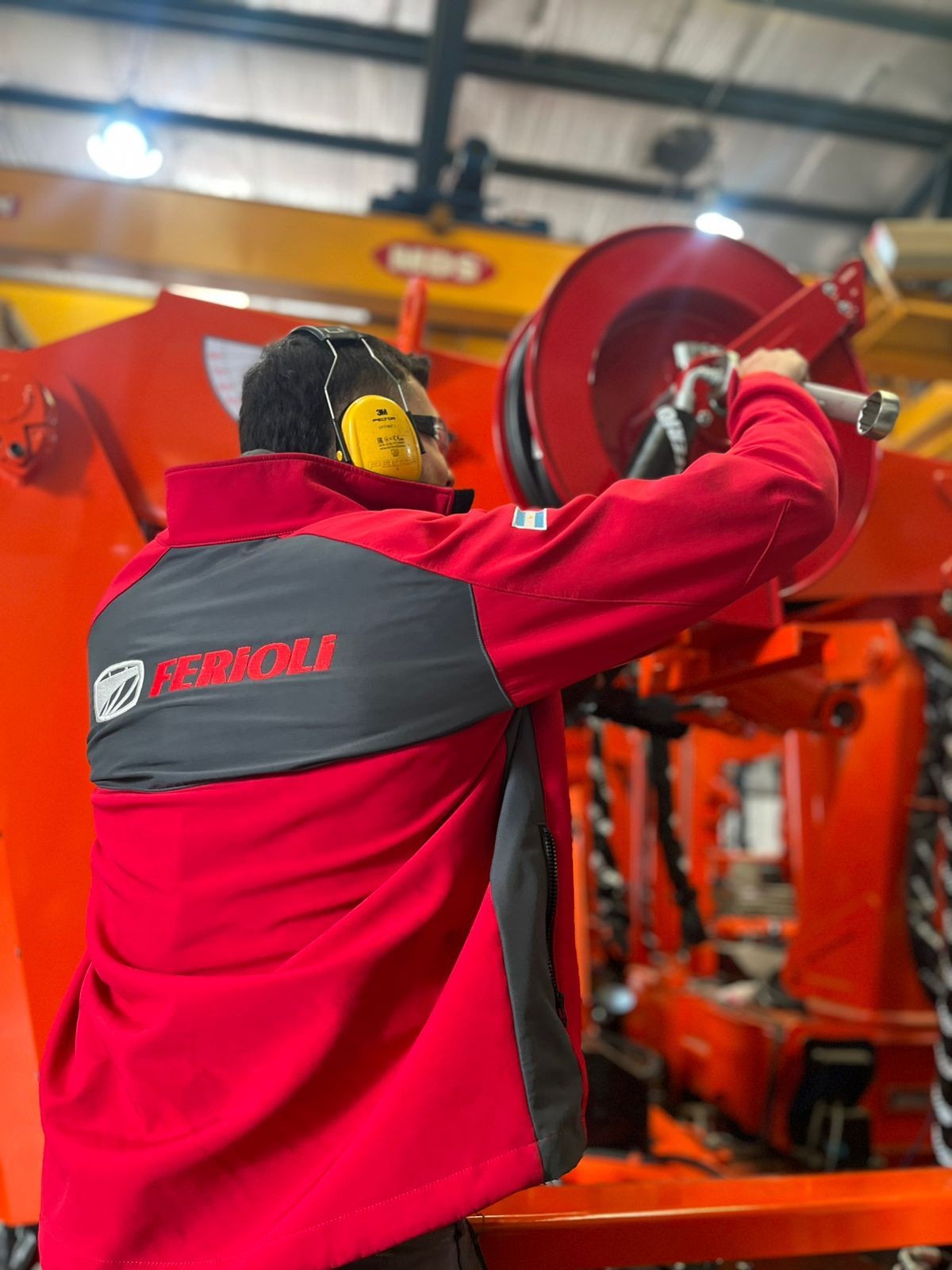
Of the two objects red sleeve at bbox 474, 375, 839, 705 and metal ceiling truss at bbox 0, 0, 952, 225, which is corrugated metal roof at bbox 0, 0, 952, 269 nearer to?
metal ceiling truss at bbox 0, 0, 952, 225

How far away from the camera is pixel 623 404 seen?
6.55ft

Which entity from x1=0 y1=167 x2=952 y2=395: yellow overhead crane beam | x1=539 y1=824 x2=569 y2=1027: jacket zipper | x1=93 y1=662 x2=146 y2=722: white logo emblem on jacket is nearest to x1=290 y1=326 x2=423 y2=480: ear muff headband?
x1=93 y1=662 x2=146 y2=722: white logo emblem on jacket

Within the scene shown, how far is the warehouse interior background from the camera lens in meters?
Answer: 1.76

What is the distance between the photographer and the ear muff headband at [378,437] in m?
1.31

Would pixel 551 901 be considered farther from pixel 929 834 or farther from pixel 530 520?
pixel 929 834

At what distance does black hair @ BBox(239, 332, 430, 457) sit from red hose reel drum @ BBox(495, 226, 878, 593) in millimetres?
517

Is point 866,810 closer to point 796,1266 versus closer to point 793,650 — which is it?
point 796,1266

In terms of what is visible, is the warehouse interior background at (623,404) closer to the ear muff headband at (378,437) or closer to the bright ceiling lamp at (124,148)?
the bright ceiling lamp at (124,148)

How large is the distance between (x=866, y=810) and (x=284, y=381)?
3443 millimetres

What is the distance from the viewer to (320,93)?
23.4 ft

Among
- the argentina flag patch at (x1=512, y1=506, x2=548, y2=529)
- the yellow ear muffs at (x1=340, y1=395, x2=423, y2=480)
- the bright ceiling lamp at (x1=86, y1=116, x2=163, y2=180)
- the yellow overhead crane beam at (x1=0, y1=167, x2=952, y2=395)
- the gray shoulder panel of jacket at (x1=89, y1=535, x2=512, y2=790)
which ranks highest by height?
the bright ceiling lamp at (x1=86, y1=116, x2=163, y2=180)

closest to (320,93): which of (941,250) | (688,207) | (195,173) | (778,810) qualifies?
(195,173)

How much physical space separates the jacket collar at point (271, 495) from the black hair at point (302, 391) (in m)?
0.10

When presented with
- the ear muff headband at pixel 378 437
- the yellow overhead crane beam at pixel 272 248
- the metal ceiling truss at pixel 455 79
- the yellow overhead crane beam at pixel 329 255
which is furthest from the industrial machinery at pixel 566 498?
the metal ceiling truss at pixel 455 79
